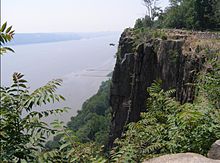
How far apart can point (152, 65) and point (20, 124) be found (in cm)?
1804

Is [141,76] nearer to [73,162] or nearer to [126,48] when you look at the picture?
[126,48]

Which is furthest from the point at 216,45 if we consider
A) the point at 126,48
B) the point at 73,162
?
the point at 126,48

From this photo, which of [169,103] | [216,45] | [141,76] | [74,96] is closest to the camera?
[169,103]

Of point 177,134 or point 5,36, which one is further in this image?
point 177,134

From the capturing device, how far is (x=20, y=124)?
2.31 m

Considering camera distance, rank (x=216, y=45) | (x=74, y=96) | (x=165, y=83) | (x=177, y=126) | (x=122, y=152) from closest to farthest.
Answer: (x=122, y=152)
(x=177, y=126)
(x=216, y=45)
(x=165, y=83)
(x=74, y=96)

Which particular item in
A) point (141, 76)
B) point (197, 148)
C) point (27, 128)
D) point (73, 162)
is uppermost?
point (27, 128)

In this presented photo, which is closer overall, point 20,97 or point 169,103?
point 20,97

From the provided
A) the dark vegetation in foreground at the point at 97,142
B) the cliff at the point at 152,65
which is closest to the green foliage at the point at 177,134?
the dark vegetation in foreground at the point at 97,142

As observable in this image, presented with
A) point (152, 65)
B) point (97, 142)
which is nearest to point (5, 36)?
point (97, 142)

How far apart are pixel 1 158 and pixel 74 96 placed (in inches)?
3019

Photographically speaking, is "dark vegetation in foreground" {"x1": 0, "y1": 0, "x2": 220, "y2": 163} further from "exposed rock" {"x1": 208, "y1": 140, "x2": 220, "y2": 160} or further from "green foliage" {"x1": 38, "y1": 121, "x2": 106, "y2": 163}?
"exposed rock" {"x1": 208, "y1": 140, "x2": 220, "y2": 160}

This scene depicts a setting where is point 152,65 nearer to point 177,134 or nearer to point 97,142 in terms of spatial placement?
point 97,142

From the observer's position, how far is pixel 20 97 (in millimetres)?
2432
